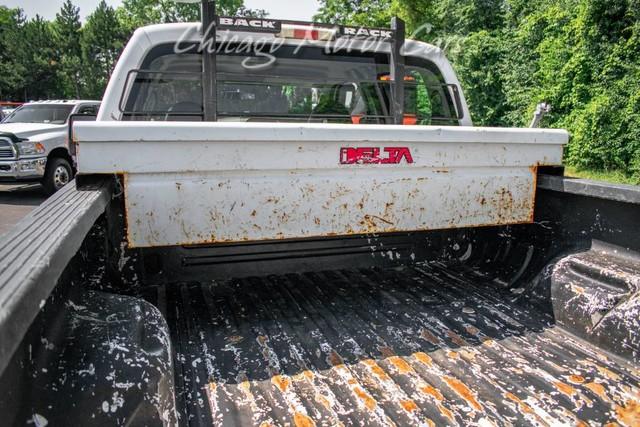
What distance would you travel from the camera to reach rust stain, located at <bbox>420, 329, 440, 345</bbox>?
2.44 m

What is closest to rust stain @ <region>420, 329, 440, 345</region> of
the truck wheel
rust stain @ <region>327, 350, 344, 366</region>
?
rust stain @ <region>327, 350, 344, 366</region>

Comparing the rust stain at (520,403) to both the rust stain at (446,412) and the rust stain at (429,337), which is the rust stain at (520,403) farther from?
the rust stain at (429,337)

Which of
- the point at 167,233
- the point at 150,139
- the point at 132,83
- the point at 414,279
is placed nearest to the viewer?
the point at 150,139

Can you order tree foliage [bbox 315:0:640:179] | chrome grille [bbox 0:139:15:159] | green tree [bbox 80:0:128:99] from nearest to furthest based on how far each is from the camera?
chrome grille [bbox 0:139:15:159]
tree foliage [bbox 315:0:640:179]
green tree [bbox 80:0:128:99]

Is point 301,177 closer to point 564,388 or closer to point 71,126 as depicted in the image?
point 71,126

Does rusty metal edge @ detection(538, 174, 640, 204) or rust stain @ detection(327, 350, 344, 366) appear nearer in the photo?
rust stain @ detection(327, 350, 344, 366)

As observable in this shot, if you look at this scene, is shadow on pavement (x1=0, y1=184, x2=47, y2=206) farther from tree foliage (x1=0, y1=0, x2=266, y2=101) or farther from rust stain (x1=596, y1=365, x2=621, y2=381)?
tree foliage (x1=0, y1=0, x2=266, y2=101)

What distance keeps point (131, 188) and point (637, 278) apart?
2330 mm

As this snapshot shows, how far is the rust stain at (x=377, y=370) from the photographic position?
6.94 ft

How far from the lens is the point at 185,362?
219cm

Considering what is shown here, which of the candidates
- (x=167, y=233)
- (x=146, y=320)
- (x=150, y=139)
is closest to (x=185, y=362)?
(x=146, y=320)

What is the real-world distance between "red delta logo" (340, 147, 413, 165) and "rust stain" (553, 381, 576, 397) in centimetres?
121

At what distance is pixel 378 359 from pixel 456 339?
45 centimetres

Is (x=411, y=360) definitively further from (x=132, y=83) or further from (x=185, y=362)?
(x=132, y=83)
